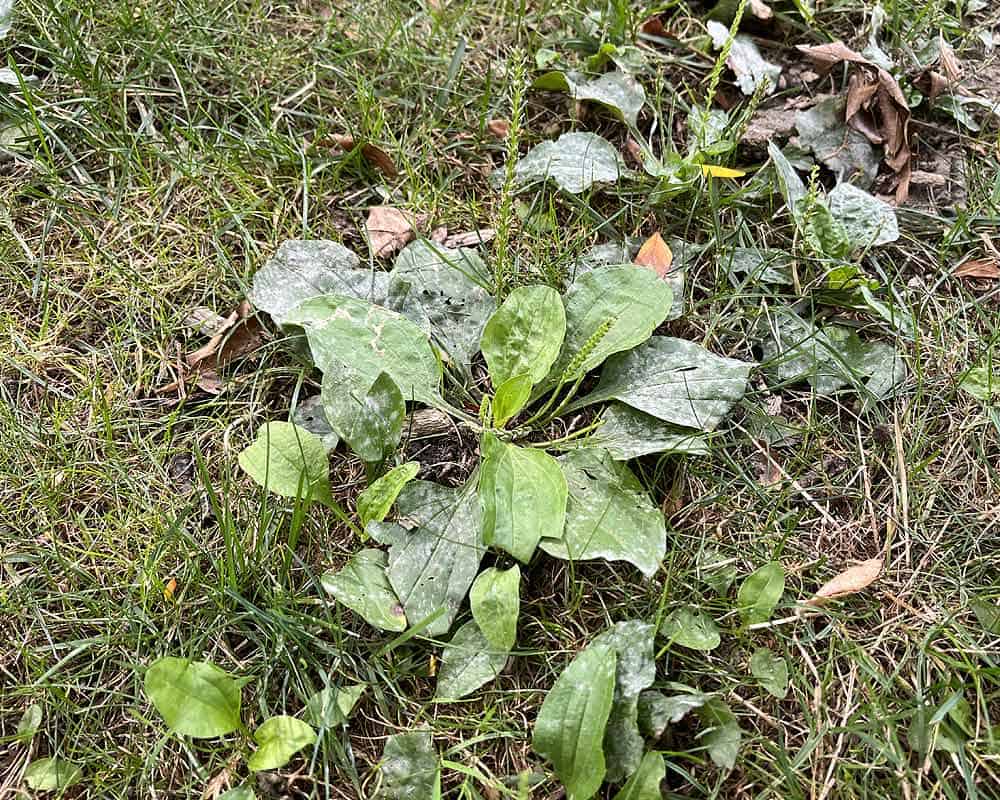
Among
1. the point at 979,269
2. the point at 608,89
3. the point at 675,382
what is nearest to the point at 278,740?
the point at 675,382

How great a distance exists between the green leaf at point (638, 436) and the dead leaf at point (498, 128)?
0.95 m

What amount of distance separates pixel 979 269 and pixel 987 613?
95 cm

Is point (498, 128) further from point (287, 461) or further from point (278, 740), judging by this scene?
point (278, 740)

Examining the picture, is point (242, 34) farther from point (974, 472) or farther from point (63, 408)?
point (974, 472)

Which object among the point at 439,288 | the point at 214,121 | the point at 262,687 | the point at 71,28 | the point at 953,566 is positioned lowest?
the point at 262,687

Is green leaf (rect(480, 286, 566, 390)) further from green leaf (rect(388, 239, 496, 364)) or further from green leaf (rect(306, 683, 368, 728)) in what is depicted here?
green leaf (rect(306, 683, 368, 728))

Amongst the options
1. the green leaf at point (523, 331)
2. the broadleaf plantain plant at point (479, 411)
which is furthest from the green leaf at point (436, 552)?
the green leaf at point (523, 331)

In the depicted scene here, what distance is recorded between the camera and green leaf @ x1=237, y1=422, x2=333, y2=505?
1934mm

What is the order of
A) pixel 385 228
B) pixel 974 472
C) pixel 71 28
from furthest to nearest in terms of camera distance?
pixel 71 28
pixel 385 228
pixel 974 472

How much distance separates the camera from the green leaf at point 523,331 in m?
2.08

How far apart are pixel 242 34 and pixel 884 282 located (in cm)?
195

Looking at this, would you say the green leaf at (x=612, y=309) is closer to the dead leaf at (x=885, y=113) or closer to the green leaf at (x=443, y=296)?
the green leaf at (x=443, y=296)

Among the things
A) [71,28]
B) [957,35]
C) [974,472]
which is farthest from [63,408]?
[957,35]

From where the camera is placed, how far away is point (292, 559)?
1.91 m
